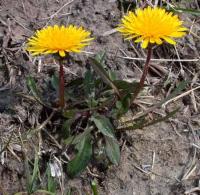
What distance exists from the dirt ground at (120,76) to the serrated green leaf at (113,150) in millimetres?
81

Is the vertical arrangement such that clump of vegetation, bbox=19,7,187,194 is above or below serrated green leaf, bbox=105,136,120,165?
above

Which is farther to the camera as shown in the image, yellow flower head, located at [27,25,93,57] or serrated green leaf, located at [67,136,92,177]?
serrated green leaf, located at [67,136,92,177]

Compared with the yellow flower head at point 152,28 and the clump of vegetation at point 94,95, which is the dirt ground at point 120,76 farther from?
the yellow flower head at point 152,28

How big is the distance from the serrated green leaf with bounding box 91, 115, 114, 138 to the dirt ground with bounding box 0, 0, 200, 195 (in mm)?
152

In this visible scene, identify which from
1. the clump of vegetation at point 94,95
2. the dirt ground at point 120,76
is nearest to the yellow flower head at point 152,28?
the clump of vegetation at point 94,95

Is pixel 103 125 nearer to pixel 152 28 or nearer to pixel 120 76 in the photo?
pixel 120 76

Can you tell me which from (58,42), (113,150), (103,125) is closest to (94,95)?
(103,125)

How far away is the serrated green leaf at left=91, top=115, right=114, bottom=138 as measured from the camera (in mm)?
2326

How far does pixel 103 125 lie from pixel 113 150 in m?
0.14

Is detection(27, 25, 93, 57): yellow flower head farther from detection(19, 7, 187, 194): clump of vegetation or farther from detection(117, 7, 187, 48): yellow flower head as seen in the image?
detection(117, 7, 187, 48): yellow flower head

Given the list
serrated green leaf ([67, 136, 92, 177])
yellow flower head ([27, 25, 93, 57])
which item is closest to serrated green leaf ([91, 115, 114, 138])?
serrated green leaf ([67, 136, 92, 177])

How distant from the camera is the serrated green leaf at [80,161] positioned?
2.27 m

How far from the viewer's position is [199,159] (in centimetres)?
244

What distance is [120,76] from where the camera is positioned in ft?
8.89
